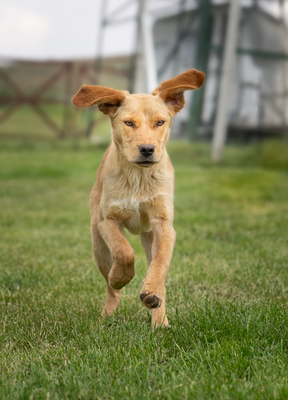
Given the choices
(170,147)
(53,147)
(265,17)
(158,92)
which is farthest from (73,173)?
(158,92)

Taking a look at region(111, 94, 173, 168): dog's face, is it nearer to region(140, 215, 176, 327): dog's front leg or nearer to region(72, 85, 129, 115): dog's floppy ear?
region(72, 85, 129, 115): dog's floppy ear

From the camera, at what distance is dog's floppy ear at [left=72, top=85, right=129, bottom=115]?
9.16ft

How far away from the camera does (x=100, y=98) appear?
9.32ft

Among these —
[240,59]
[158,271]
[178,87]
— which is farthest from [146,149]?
[240,59]

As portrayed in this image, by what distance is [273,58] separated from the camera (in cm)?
1142

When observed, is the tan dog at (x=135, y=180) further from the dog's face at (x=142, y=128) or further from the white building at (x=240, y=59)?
the white building at (x=240, y=59)

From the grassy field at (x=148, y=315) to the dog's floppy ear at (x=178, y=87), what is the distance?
4.36ft

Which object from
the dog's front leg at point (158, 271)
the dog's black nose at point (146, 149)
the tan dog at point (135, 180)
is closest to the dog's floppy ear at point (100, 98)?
the tan dog at point (135, 180)

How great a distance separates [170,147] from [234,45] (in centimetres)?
284

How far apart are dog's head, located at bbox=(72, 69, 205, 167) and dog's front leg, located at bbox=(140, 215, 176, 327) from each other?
0.41 meters

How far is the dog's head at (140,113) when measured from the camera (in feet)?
8.87

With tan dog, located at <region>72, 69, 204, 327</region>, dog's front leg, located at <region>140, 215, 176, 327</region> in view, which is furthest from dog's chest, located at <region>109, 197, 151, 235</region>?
dog's front leg, located at <region>140, 215, 176, 327</region>

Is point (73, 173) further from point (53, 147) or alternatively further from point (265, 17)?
point (265, 17)

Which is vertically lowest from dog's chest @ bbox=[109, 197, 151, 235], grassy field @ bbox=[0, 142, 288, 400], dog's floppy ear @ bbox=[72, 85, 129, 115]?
grassy field @ bbox=[0, 142, 288, 400]
